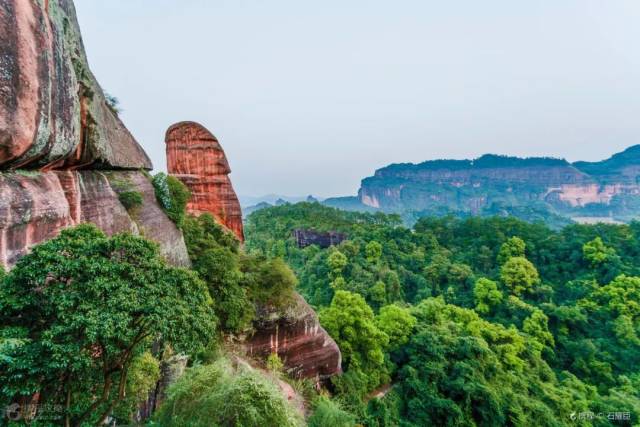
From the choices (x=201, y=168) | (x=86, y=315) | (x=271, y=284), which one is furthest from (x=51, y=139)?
(x=201, y=168)

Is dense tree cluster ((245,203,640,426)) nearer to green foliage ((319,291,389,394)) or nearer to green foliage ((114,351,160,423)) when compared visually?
green foliage ((319,291,389,394))

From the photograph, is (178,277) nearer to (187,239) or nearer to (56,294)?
(56,294)

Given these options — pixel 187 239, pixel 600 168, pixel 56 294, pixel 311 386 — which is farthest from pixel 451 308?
pixel 600 168

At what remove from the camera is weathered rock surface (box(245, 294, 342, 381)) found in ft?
40.4

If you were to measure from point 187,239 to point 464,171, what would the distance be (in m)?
180

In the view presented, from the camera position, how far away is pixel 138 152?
12617 mm

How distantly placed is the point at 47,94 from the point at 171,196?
6408mm

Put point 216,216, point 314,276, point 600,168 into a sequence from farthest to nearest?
1. point 600,168
2. point 314,276
3. point 216,216

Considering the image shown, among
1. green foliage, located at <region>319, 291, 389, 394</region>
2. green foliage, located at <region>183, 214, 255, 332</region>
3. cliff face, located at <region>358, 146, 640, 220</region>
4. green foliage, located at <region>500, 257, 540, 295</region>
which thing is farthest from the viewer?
cliff face, located at <region>358, 146, 640, 220</region>

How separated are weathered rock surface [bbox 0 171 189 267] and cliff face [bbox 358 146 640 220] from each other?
123721mm

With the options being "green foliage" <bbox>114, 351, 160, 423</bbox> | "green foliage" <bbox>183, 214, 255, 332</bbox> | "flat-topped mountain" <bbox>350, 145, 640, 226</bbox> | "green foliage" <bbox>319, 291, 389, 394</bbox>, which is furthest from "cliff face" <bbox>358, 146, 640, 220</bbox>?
"green foliage" <bbox>114, 351, 160, 423</bbox>

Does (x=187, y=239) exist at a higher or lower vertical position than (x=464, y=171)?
lower

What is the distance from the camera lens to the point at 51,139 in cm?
696

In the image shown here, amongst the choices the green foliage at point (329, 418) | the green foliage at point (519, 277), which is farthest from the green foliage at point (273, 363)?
the green foliage at point (519, 277)
